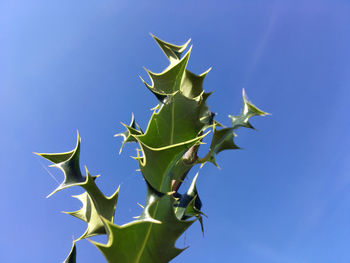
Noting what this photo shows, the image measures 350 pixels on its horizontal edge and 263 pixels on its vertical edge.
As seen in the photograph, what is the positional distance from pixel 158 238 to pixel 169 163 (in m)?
0.38

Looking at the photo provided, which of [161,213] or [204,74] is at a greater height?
[204,74]

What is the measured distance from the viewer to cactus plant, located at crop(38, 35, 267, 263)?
3.65 ft

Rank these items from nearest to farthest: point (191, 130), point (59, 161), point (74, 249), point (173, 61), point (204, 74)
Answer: point (74, 249), point (191, 130), point (59, 161), point (204, 74), point (173, 61)

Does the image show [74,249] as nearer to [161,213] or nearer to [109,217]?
[109,217]

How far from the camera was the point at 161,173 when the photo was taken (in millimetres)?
1313

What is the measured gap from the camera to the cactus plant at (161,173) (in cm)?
111

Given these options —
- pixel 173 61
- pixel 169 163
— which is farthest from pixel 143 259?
pixel 173 61

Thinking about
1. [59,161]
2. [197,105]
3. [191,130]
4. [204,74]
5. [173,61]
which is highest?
[173,61]

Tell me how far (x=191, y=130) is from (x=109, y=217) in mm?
754

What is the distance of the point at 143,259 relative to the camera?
119cm

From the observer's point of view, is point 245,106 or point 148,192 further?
point 245,106

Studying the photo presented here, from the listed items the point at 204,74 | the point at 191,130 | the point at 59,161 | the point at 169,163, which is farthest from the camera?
the point at 204,74

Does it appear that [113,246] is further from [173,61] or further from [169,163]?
[173,61]

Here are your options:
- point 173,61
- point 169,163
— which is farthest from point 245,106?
point 169,163
